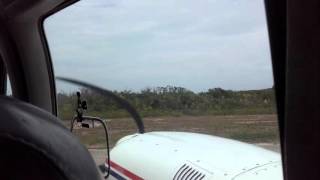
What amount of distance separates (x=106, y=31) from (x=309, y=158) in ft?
6.14

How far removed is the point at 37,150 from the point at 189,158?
212cm

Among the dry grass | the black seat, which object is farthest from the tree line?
the black seat

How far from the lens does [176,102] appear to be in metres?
A: 2.54

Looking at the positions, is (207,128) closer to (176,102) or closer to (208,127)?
(208,127)

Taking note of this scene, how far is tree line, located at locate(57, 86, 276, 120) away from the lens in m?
1.97

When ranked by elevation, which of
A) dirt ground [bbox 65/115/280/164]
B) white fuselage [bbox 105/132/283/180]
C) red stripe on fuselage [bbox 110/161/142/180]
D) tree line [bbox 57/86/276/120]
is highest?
tree line [bbox 57/86/276/120]

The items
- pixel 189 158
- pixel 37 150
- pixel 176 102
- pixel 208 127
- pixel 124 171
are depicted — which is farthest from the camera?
pixel 124 171

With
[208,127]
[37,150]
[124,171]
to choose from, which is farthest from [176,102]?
[37,150]

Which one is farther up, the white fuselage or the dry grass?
the dry grass

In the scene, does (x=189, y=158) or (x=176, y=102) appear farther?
(x=189, y=158)

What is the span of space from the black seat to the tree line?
0.58 meters

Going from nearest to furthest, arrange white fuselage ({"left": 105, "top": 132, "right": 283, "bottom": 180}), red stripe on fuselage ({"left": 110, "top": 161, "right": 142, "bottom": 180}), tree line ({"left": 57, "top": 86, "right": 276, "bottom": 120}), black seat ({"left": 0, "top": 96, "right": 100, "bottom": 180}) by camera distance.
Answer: black seat ({"left": 0, "top": 96, "right": 100, "bottom": 180})
tree line ({"left": 57, "top": 86, "right": 276, "bottom": 120})
white fuselage ({"left": 105, "top": 132, "right": 283, "bottom": 180})
red stripe on fuselage ({"left": 110, "top": 161, "right": 142, "bottom": 180})

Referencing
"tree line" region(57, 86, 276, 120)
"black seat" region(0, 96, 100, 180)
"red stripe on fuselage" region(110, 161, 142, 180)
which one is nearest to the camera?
"black seat" region(0, 96, 100, 180)

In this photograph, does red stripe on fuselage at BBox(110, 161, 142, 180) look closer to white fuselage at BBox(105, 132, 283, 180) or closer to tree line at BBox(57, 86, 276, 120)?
white fuselage at BBox(105, 132, 283, 180)
